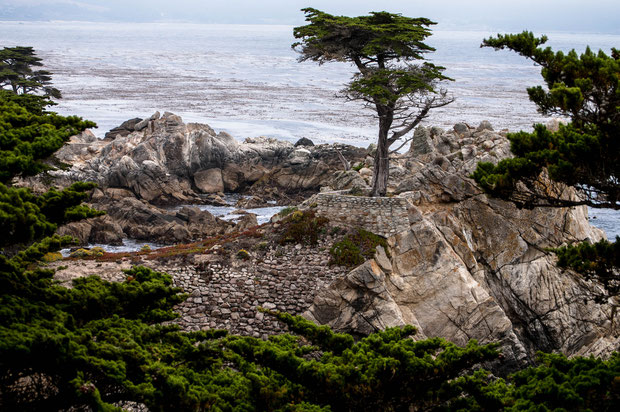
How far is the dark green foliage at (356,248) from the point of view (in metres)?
20.0

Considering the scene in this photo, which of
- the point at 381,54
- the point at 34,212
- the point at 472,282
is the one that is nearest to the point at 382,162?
the point at 381,54

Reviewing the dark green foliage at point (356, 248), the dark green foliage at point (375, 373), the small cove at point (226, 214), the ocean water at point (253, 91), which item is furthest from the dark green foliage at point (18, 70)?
the dark green foliage at point (375, 373)

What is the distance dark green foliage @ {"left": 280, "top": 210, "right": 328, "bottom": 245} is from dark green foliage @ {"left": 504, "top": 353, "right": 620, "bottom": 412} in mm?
11859

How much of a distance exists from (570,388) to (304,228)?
43.8 feet

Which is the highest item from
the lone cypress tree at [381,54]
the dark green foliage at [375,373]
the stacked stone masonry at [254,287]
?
the lone cypress tree at [381,54]

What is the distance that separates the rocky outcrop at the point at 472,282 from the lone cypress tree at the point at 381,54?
253 cm

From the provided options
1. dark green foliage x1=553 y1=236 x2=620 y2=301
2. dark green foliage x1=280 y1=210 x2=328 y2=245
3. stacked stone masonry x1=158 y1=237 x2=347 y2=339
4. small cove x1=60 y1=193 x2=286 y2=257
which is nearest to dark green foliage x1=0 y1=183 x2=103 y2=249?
stacked stone masonry x1=158 y1=237 x2=347 y2=339

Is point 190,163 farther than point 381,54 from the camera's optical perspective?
Yes

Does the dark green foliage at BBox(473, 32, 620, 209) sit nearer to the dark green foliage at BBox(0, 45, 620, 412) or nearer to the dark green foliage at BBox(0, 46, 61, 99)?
the dark green foliage at BBox(0, 45, 620, 412)

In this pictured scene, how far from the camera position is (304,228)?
70.6 ft

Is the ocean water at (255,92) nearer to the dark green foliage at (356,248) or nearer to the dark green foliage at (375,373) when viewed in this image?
the dark green foliage at (356,248)

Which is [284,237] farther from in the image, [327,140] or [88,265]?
[327,140]

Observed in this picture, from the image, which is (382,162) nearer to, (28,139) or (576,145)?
(576,145)

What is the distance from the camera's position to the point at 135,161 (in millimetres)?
38375
